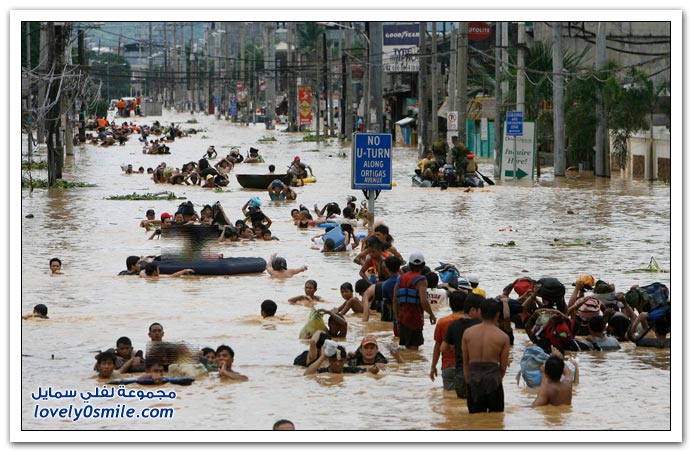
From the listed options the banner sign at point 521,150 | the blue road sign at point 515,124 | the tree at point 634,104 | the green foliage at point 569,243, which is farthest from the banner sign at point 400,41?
the green foliage at point 569,243

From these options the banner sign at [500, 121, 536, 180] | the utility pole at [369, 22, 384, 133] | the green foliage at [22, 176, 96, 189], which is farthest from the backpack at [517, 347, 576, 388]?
the green foliage at [22, 176, 96, 189]

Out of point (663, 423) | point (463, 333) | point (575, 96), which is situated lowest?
point (663, 423)

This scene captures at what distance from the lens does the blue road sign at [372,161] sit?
19844mm

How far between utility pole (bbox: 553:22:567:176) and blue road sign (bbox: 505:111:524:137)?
3.38 meters

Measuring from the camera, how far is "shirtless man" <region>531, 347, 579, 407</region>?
41.5 feet

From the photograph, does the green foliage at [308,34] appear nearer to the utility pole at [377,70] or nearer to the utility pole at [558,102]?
the utility pole at [558,102]

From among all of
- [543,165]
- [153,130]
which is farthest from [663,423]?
[153,130]

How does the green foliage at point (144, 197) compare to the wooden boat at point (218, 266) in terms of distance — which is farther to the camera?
the green foliage at point (144, 197)

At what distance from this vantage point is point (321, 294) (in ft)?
68.1

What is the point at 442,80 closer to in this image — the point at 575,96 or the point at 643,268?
the point at 575,96

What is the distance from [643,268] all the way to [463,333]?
1187 cm

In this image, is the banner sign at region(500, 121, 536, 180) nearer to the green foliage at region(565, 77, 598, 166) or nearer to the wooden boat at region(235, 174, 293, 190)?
the green foliage at region(565, 77, 598, 166)

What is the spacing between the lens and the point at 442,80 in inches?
3241

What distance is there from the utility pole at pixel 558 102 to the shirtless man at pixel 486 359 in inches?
1361
